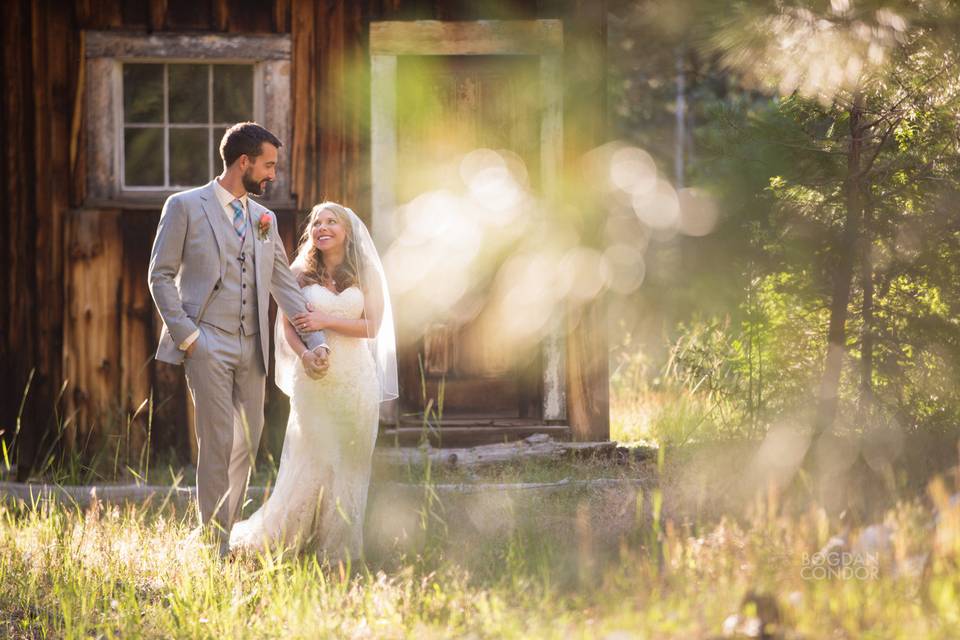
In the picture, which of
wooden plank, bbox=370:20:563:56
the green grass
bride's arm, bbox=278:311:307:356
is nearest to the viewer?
the green grass

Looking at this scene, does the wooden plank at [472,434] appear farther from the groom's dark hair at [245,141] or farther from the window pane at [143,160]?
the groom's dark hair at [245,141]

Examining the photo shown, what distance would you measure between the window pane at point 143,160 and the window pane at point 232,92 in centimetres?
49

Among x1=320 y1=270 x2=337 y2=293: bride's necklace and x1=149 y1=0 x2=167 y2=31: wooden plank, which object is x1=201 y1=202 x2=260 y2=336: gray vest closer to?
x1=320 y1=270 x2=337 y2=293: bride's necklace

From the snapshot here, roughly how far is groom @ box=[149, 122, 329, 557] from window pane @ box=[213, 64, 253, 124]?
2.74m

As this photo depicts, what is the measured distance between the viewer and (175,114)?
765cm

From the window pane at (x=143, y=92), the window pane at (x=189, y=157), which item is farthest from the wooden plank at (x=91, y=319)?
the window pane at (x=143, y=92)

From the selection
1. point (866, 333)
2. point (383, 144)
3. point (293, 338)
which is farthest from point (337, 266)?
point (866, 333)

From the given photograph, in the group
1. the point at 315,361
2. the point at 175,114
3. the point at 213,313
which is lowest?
the point at 315,361

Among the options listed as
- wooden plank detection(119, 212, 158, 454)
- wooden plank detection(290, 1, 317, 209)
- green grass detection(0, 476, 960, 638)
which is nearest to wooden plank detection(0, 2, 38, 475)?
wooden plank detection(119, 212, 158, 454)

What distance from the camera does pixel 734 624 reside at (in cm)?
340

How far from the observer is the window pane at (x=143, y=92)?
25.1ft

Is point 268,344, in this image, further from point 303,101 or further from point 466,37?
point 466,37

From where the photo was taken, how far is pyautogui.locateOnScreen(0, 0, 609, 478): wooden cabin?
7383mm

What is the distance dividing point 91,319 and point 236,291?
9.75 feet
